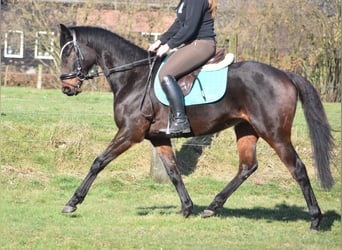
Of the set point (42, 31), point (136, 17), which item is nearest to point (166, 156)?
point (136, 17)

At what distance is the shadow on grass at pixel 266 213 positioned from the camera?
34.0ft

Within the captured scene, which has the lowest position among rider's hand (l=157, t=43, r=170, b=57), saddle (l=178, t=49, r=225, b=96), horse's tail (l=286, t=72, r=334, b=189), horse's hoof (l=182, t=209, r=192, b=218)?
horse's hoof (l=182, t=209, r=192, b=218)

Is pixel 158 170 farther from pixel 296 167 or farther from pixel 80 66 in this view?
pixel 296 167

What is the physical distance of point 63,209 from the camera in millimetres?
9875

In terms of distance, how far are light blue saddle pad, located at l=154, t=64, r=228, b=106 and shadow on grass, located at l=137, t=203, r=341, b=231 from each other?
1712mm

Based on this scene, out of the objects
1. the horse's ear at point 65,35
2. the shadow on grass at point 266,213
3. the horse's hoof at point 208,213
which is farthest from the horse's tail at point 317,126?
the horse's ear at point 65,35

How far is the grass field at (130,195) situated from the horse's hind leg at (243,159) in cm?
32

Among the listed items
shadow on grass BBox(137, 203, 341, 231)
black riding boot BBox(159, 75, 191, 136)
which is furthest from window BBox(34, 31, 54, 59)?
black riding boot BBox(159, 75, 191, 136)

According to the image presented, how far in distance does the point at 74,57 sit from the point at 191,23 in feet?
5.77

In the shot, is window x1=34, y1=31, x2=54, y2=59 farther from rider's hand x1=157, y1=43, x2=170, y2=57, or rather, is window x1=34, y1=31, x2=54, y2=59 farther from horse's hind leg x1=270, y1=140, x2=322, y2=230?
horse's hind leg x1=270, y1=140, x2=322, y2=230

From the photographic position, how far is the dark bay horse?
9.58 metres

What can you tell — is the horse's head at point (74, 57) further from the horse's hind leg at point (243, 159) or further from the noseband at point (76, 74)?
the horse's hind leg at point (243, 159)

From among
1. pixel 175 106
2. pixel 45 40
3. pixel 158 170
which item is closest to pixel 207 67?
pixel 175 106

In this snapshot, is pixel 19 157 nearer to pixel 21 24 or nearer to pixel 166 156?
pixel 166 156
